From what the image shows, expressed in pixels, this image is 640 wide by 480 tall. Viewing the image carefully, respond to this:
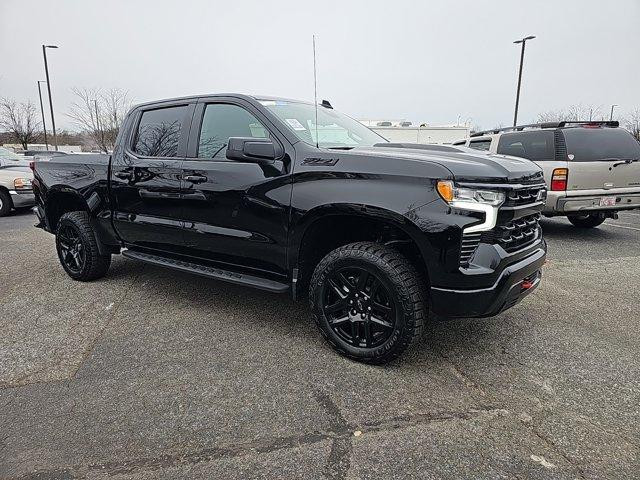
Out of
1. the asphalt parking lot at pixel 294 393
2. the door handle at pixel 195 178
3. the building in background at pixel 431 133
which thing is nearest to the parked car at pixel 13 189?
the asphalt parking lot at pixel 294 393

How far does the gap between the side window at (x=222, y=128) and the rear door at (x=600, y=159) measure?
200 inches

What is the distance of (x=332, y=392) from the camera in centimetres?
268

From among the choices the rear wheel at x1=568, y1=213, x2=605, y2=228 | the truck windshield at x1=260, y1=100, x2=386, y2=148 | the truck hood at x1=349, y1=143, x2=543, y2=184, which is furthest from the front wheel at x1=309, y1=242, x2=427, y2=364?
the rear wheel at x1=568, y1=213, x2=605, y2=228

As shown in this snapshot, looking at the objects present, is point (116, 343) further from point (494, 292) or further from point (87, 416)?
point (494, 292)

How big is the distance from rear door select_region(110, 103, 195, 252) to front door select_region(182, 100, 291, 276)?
0.47 feet

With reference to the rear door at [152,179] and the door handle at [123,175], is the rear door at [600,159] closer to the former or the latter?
the rear door at [152,179]

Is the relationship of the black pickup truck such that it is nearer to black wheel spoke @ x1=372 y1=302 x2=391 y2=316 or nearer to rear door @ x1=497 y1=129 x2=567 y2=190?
black wheel spoke @ x1=372 y1=302 x2=391 y2=316

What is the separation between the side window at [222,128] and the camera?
11.5ft

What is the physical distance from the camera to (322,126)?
3615 mm

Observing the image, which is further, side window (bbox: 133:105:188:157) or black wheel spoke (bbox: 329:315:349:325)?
side window (bbox: 133:105:188:157)

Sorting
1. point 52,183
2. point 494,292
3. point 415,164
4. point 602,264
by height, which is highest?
point 415,164

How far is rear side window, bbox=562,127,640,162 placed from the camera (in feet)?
21.5

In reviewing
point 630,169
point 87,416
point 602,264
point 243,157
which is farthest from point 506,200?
point 630,169

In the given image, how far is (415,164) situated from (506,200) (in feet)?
1.91
